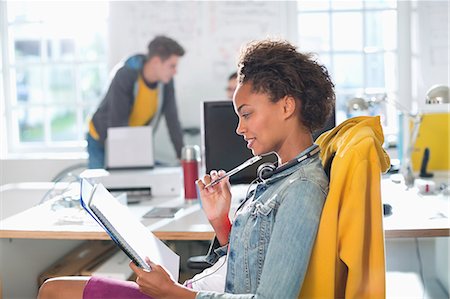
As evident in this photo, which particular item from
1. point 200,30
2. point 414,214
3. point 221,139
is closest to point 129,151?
point 221,139

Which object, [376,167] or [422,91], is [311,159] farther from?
[422,91]

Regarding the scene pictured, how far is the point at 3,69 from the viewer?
4.82 meters

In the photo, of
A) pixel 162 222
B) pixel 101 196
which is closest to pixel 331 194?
pixel 101 196

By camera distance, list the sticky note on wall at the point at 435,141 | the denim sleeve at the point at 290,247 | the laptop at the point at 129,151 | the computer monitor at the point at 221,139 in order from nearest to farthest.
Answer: the denim sleeve at the point at 290,247 → the computer monitor at the point at 221,139 → the laptop at the point at 129,151 → the sticky note on wall at the point at 435,141

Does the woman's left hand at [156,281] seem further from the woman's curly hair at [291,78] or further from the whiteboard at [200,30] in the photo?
the whiteboard at [200,30]

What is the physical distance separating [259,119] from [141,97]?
10.1 feet

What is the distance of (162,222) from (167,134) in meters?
2.47

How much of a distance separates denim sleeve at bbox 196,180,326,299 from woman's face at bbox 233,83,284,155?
0.52ft

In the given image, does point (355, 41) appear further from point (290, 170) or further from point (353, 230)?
point (353, 230)

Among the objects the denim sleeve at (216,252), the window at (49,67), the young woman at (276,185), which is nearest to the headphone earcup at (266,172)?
the young woman at (276,185)

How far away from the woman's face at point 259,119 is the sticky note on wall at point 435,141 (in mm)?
1778

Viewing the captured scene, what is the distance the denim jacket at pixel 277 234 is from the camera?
4.00 feet

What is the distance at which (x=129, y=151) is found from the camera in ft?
8.90

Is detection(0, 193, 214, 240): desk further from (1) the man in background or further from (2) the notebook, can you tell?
(1) the man in background
